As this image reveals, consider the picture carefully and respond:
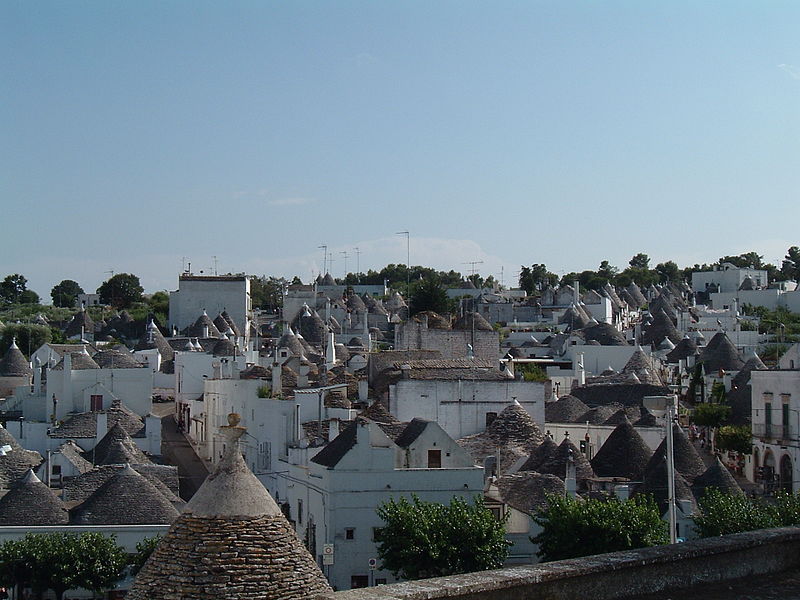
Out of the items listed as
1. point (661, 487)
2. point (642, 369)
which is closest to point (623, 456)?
point (661, 487)

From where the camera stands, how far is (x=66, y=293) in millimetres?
133750

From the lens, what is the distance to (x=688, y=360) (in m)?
70.4

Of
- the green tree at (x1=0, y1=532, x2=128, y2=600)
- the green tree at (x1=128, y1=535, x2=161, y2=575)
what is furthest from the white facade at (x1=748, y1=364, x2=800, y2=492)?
the green tree at (x1=0, y1=532, x2=128, y2=600)

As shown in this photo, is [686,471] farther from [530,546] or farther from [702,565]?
[702,565]

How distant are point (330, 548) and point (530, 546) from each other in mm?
4688

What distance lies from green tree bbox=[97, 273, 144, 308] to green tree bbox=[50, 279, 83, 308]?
1017 cm

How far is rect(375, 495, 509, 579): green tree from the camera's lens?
25938mm

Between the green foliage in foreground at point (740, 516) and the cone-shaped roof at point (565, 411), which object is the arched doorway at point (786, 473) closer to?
the cone-shaped roof at point (565, 411)

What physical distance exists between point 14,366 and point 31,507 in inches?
1340

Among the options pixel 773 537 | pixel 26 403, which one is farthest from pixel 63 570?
pixel 26 403

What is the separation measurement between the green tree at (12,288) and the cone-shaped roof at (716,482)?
10967 centimetres

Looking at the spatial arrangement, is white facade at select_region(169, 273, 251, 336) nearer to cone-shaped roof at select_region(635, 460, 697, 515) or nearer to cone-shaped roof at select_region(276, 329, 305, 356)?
cone-shaped roof at select_region(276, 329, 305, 356)

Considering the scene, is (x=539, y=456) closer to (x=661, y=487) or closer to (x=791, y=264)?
(x=661, y=487)

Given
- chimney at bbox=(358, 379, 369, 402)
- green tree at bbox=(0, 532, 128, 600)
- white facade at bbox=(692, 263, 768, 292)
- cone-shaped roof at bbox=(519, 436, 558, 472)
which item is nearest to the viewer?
green tree at bbox=(0, 532, 128, 600)
